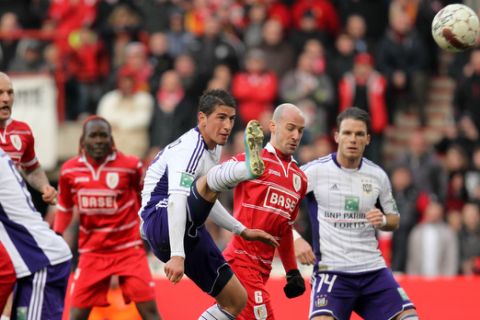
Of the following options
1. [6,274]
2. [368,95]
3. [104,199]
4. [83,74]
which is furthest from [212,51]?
[6,274]

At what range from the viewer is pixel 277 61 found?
18453 mm

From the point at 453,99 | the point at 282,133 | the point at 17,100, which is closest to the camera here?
the point at 282,133

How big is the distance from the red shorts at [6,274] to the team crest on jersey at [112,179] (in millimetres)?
2848

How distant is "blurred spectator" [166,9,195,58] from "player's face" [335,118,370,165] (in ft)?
29.0

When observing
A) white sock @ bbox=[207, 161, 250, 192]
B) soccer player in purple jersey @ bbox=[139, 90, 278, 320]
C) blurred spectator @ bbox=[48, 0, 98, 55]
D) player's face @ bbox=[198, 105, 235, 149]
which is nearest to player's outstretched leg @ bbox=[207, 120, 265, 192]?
white sock @ bbox=[207, 161, 250, 192]

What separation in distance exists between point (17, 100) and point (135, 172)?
680cm

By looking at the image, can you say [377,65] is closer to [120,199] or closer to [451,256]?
[451,256]

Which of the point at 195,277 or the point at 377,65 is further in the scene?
the point at 377,65

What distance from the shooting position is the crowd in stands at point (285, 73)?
56.0 ft

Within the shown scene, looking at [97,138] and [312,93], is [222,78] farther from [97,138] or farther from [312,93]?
[97,138]

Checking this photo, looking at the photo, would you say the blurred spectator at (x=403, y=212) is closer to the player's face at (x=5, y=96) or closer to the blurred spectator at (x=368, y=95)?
the blurred spectator at (x=368, y=95)

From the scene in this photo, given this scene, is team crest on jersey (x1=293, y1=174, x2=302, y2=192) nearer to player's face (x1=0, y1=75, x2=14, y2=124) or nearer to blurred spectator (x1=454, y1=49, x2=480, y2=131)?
player's face (x1=0, y1=75, x2=14, y2=124)

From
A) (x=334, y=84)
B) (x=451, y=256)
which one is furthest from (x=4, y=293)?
(x=334, y=84)

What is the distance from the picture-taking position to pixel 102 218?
11164 mm
